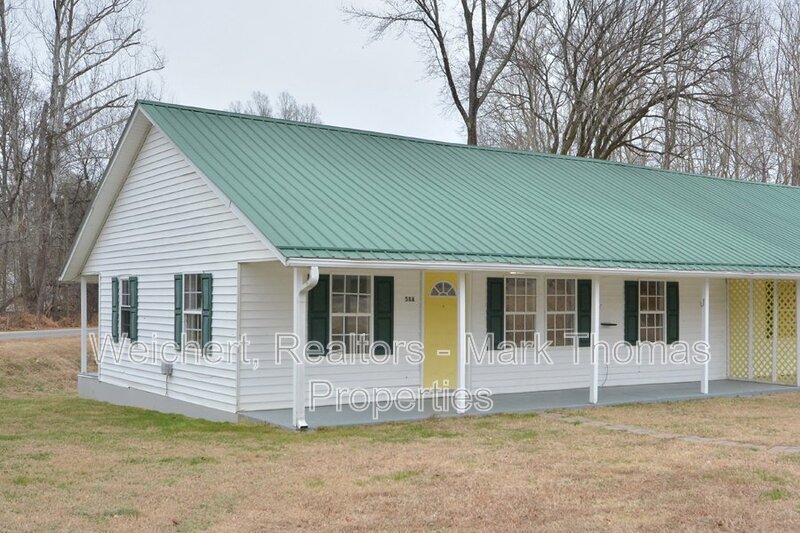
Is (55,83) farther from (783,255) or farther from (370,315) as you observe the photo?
(783,255)

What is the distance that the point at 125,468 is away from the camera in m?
9.32

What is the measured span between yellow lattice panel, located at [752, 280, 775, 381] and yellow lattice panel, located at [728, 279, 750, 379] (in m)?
0.18

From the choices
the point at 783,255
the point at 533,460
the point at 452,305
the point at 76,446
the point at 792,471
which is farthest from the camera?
the point at 783,255

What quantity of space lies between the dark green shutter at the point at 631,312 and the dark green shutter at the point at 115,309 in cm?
935

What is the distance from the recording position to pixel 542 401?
47.1 ft

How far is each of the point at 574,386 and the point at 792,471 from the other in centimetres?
721

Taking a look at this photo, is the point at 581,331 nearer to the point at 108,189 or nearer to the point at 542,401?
the point at 542,401

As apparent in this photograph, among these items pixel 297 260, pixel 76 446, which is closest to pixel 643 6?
pixel 297 260

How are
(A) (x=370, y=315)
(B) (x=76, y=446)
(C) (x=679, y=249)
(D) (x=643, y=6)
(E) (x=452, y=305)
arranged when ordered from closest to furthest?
(B) (x=76, y=446)
(A) (x=370, y=315)
(E) (x=452, y=305)
(C) (x=679, y=249)
(D) (x=643, y=6)

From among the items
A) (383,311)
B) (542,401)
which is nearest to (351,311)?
(383,311)

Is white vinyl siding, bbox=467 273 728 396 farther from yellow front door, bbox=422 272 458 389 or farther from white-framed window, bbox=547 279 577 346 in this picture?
yellow front door, bbox=422 272 458 389

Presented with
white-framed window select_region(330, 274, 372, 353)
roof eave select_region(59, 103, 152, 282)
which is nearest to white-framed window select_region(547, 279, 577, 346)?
white-framed window select_region(330, 274, 372, 353)

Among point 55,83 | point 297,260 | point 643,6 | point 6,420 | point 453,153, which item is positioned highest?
point 643,6

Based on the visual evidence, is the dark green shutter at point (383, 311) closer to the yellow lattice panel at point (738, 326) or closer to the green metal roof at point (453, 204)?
the green metal roof at point (453, 204)
